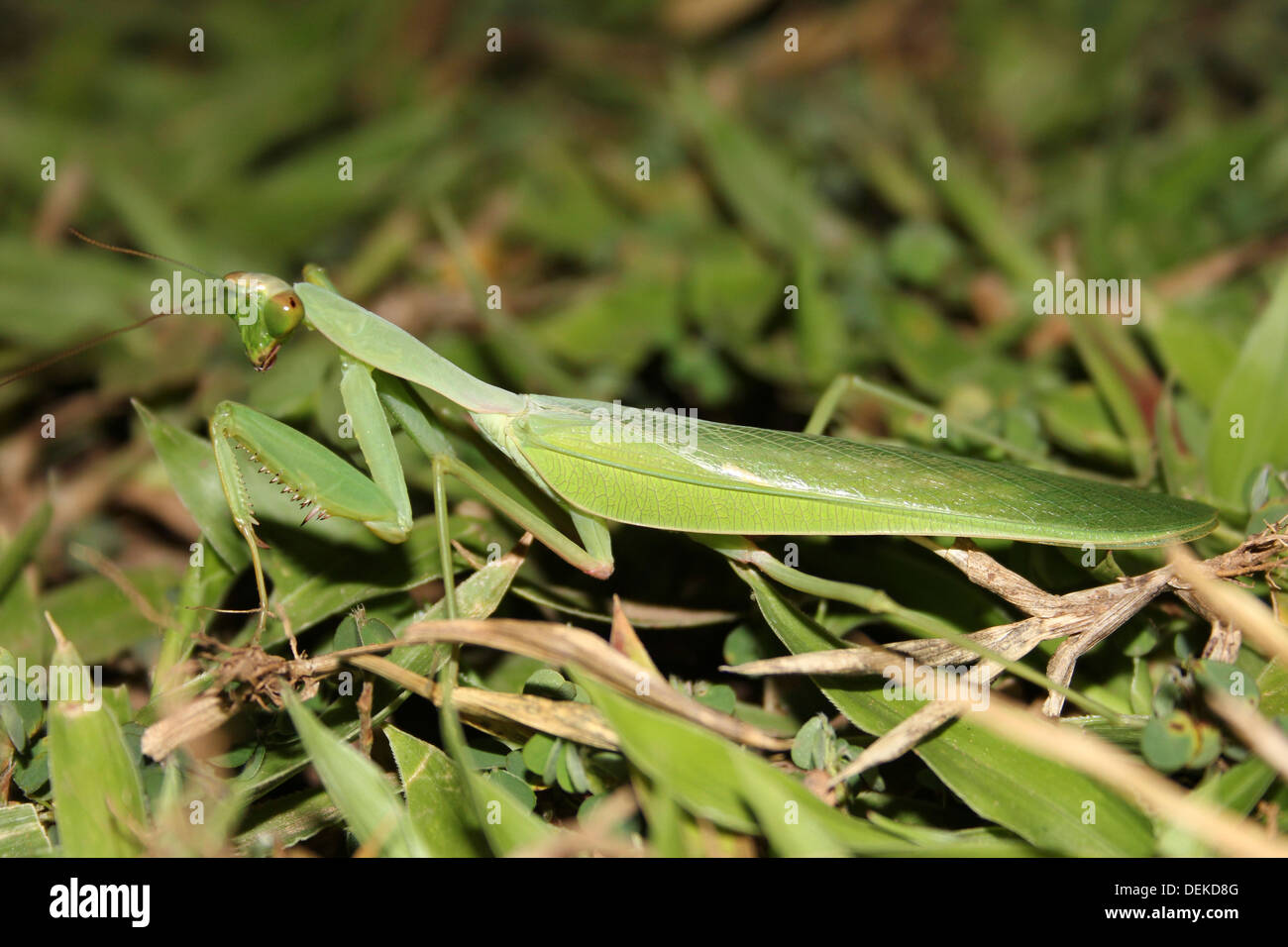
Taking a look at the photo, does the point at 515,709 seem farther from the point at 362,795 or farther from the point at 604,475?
the point at 604,475

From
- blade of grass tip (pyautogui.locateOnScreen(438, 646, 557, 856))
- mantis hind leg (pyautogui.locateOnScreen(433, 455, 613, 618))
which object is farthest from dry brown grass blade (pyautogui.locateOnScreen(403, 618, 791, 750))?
mantis hind leg (pyautogui.locateOnScreen(433, 455, 613, 618))

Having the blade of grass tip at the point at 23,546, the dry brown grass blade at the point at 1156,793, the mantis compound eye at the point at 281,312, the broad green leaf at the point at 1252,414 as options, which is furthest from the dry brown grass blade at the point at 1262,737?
the blade of grass tip at the point at 23,546

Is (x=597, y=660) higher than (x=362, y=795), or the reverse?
(x=597, y=660)

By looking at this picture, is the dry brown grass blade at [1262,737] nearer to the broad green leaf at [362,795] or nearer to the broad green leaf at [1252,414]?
the broad green leaf at [1252,414]

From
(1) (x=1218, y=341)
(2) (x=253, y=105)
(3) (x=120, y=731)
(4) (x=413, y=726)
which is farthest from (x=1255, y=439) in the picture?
(2) (x=253, y=105)

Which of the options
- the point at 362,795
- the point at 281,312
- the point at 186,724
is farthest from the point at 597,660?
the point at 281,312
